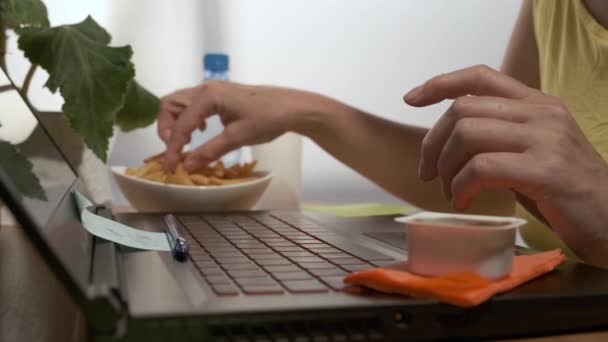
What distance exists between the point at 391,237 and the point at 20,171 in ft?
1.15

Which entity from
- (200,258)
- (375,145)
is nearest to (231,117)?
(375,145)

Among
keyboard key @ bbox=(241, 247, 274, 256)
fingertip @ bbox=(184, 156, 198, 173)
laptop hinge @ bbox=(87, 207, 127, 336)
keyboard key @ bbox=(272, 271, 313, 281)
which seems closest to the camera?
laptop hinge @ bbox=(87, 207, 127, 336)

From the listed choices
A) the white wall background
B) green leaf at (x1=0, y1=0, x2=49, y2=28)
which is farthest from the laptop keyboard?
the white wall background

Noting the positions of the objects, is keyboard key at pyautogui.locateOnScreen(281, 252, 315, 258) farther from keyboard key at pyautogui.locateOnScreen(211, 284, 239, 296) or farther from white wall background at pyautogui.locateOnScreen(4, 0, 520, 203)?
white wall background at pyautogui.locateOnScreen(4, 0, 520, 203)

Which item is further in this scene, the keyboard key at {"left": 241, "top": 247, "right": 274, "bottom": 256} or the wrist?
the wrist

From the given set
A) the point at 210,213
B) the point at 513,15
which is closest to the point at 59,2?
the point at 210,213

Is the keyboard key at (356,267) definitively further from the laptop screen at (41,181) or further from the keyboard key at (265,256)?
the laptop screen at (41,181)

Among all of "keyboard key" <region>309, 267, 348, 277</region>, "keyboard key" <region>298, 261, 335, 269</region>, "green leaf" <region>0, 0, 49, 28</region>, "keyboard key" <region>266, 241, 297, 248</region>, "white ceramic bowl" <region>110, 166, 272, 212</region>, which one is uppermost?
"green leaf" <region>0, 0, 49, 28</region>

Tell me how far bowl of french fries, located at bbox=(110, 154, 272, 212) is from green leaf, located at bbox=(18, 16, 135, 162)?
163 millimetres

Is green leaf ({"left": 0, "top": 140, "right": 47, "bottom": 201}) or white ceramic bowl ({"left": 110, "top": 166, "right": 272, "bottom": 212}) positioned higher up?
green leaf ({"left": 0, "top": 140, "right": 47, "bottom": 201})

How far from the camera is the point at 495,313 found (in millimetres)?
385

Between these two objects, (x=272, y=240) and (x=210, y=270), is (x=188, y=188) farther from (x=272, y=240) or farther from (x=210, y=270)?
(x=210, y=270)

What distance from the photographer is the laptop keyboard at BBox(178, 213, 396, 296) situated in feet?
1.32

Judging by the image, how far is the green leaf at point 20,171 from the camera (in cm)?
44
